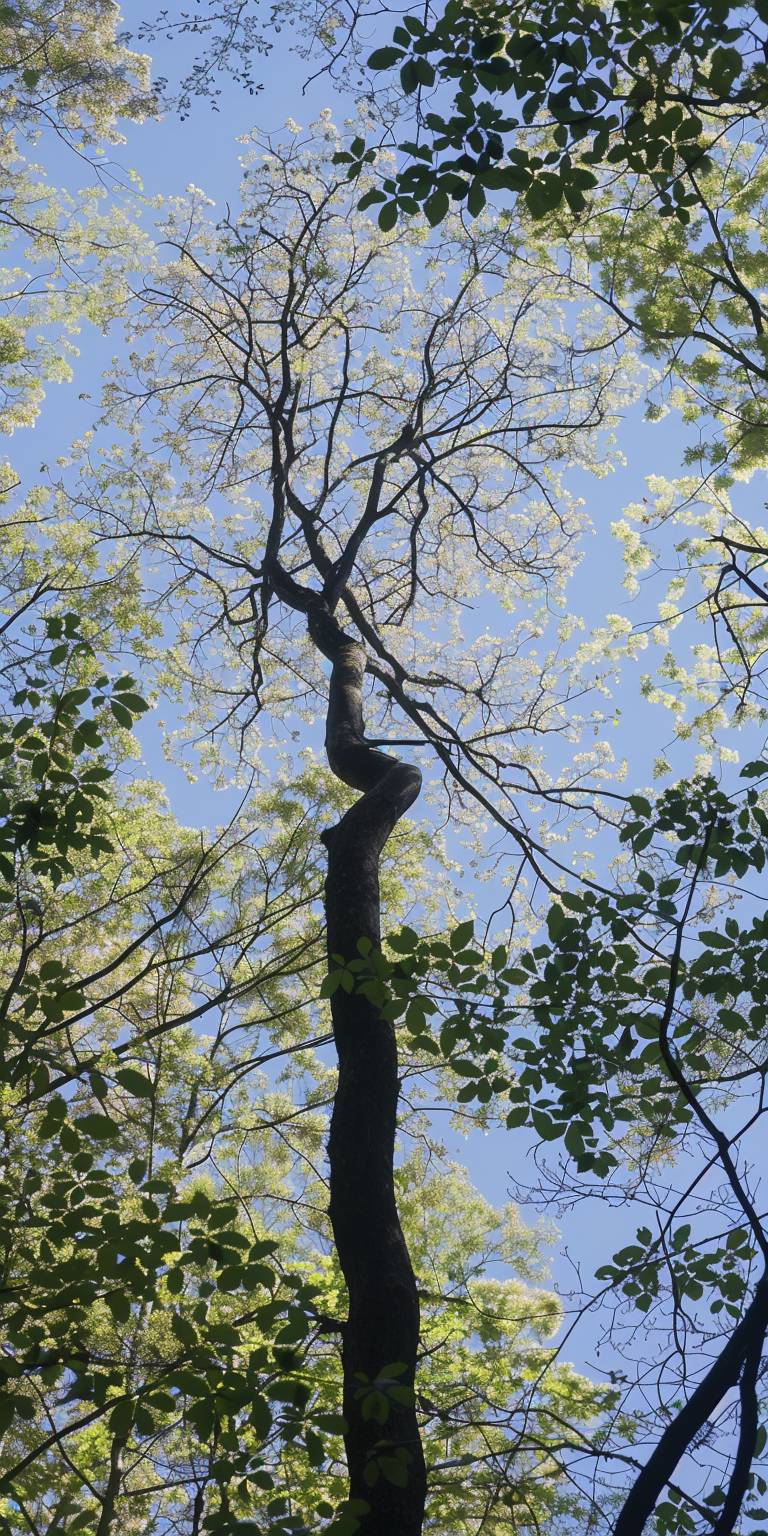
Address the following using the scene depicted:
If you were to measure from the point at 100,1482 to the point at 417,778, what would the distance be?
570 cm

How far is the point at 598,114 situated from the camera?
3.30m

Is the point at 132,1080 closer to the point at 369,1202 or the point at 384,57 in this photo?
the point at 369,1202

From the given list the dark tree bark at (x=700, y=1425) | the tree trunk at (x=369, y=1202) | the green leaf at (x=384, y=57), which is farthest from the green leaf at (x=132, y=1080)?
the green leaf at (x=384, y=57)

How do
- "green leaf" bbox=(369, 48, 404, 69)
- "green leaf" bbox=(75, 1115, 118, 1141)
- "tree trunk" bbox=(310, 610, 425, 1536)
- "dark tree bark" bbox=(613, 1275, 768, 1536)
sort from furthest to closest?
"green leaf" bbox=(369, 48, 404, 69) < "tree trunk" bbox=(310, 610, 425, 1536) < "green leaf" bbox=(75, 1115, 118, 1141) < "dark tree bark" bbox=(613, 1275, 768, 1536)

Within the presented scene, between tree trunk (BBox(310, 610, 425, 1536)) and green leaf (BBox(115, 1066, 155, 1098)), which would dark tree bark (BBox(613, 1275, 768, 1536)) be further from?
green leaf (BBox(115, 1066, 155, 1098))

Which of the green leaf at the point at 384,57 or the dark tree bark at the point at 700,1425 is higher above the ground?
the green leaf at the point at 384,57

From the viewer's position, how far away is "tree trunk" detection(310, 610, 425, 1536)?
264 cm

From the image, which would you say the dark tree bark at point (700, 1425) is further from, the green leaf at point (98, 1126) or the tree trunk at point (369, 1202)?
the green leaf at point (98, 1126)

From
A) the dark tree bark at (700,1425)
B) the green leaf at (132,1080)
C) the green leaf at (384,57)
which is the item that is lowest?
the dark tree bark at (700,1425)

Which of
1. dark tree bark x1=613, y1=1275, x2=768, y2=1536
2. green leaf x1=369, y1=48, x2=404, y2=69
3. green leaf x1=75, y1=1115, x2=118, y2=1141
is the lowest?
dark tree bark x1=613, y1=1275, x2=768, y2=1536

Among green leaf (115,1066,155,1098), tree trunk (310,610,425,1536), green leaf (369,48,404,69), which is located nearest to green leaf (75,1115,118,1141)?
green leaf (115,1066,155,1098)

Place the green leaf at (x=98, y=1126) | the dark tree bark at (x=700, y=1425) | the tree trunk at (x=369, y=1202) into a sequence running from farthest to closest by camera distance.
Result: the tree trunk at (x=369, y=1202) < the green leaf at (x=98, y=1126) < the dark tree bark at (x=700, y=1425)

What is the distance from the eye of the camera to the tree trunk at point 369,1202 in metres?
2.64

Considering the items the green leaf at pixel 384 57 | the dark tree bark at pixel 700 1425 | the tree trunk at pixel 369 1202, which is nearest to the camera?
the dark tree bark at pixel 700 1425
